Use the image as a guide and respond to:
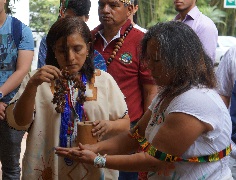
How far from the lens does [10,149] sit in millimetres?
4727

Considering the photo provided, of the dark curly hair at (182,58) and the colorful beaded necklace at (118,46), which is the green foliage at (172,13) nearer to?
the colorful beaded necklace at (118,46)

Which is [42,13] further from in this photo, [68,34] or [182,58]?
[182,58]

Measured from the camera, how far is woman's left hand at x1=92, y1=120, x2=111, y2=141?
2890 mm

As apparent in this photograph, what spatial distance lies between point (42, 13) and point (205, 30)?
11.6 m

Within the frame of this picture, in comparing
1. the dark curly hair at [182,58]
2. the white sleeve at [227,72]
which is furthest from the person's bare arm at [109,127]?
the white sleeve at [227,72]

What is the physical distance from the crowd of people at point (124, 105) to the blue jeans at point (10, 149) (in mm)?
709

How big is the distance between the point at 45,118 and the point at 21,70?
165 cm

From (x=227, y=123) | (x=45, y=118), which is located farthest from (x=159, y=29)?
(x=45, y=118)

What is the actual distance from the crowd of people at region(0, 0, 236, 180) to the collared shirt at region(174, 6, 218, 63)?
82 cm

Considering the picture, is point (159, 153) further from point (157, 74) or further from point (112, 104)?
point (112, 104)

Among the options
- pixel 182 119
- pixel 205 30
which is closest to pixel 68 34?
pixel 182 119

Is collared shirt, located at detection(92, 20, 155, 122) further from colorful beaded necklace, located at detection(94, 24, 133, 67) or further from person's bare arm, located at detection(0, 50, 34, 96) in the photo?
person's bare arm, located at detection(0, 50, 34, 96)

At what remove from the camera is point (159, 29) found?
103 inches

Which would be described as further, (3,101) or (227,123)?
(3,101)
